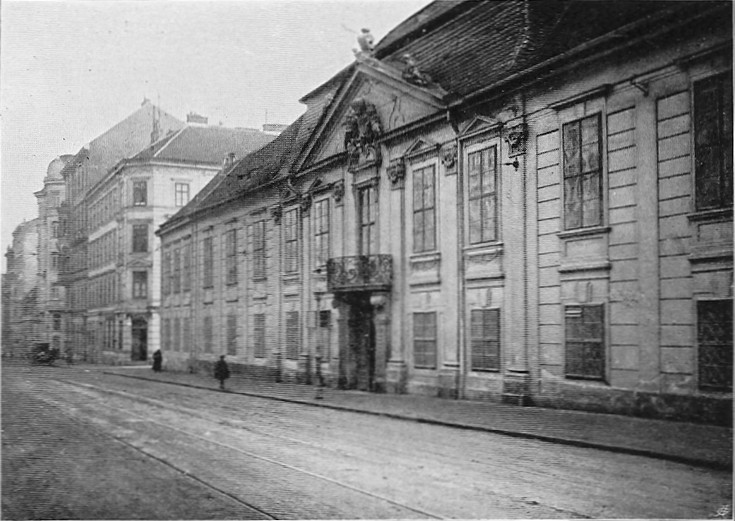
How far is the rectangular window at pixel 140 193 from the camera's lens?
543 centimetres

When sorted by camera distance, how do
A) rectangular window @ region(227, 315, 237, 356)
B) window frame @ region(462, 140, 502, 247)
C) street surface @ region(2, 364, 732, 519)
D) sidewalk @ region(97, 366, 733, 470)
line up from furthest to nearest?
rectangular window @ region(227, 315, 237, 356) → window frame @ region(462, 140, 502, 247) → street surface @ region(2, 364, 732, 519) → sidewalk @ region(97, 366, 733, 470)

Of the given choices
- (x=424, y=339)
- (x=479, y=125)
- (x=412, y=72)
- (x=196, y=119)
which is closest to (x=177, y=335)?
(x=196, y=119)

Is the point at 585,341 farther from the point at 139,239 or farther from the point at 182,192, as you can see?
the point at 139,239

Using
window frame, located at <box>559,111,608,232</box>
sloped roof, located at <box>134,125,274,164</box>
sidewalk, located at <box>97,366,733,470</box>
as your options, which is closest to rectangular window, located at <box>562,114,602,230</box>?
window frame, located at <box>559,111,608,232</box>

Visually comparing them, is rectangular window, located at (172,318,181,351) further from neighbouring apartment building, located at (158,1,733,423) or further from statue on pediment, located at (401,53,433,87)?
statue on pediment, located at (401,53,433,87)

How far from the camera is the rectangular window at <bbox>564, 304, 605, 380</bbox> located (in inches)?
180

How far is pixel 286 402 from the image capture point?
541 cm

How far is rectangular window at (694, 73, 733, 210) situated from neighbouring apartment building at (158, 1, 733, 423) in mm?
11

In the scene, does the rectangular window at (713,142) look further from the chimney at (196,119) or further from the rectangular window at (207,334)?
the rectangular window at (207,334)

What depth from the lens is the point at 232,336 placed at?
5609 mm

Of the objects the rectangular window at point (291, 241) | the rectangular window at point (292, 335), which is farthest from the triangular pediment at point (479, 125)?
the rectangular window at point (292, 335)

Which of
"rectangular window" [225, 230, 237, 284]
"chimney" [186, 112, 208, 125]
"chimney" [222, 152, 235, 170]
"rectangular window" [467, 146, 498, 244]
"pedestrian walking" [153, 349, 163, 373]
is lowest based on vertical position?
"pedestrian walking" [153, 349, 163, 373]

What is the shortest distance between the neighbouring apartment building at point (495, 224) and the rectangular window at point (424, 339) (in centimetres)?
2

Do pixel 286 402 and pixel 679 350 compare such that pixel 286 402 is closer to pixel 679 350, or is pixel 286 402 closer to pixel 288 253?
pixel 288 253
